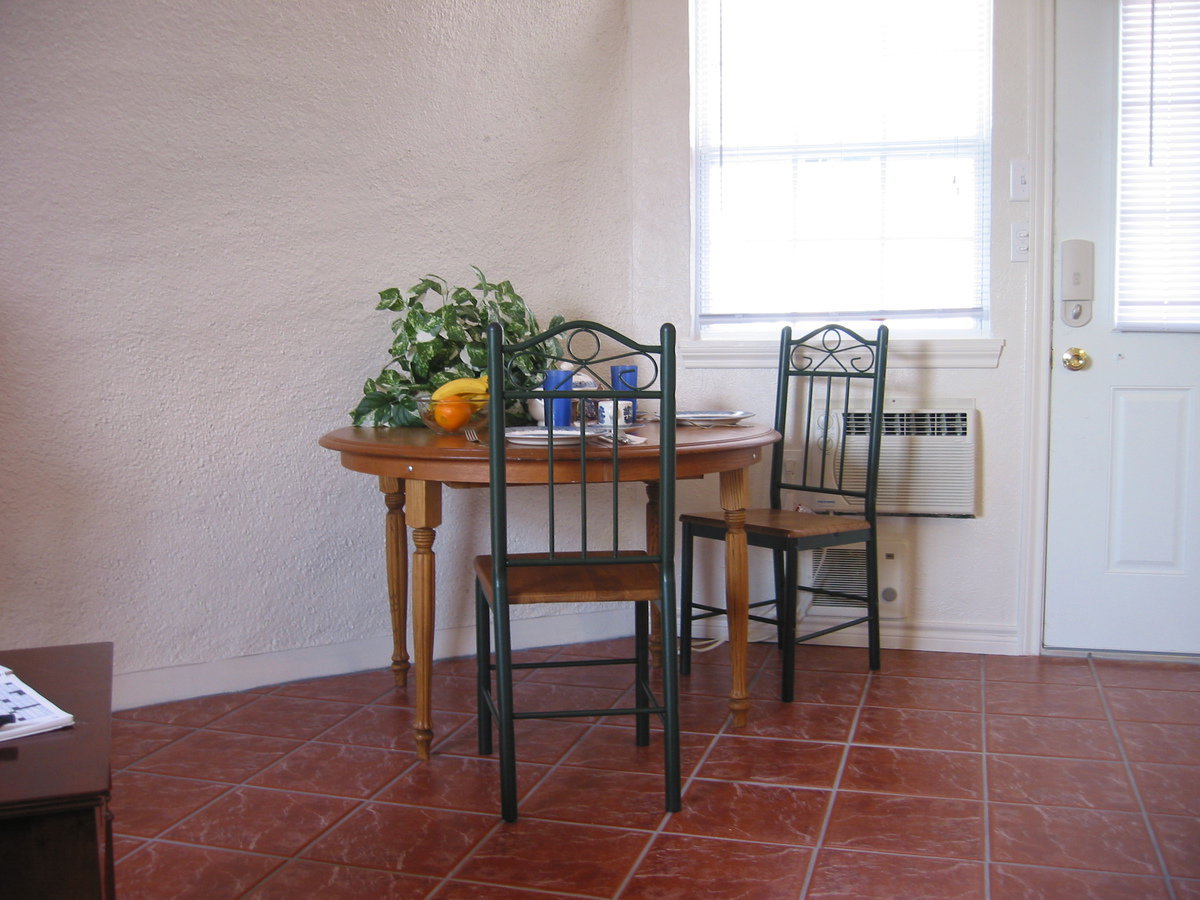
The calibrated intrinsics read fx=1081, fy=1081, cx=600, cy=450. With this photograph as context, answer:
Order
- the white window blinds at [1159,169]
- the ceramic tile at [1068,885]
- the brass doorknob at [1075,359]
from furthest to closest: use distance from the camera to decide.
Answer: the brass doorknob at [1075,359], the white window blinds at [1159,169], the ceramic tile at [1068,885]

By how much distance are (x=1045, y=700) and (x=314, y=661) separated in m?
2.07

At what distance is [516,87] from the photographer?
3.34 meters

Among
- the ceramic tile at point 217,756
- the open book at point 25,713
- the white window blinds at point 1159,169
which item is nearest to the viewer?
the open book at point 25,713

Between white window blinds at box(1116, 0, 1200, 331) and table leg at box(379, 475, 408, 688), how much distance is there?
218cm

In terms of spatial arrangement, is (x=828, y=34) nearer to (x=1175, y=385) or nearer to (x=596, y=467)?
(x=1175, y=385)

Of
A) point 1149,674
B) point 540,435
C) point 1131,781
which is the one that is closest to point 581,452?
point 540,435

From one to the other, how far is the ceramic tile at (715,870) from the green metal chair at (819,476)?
2.97ft

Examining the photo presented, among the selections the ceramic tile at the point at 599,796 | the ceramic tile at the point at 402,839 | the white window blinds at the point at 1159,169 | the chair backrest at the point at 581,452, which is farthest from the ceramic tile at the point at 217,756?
the white window blinds at the point at 1159,169

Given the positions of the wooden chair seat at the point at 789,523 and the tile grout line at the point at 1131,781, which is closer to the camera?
the tile grout line at the point at 1131,781

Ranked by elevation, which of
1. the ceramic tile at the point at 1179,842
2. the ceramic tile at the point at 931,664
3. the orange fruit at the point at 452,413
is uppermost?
the orange fruit at the point at 452,413

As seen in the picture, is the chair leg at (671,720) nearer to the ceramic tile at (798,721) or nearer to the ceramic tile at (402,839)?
the ceramic tile at (402,839)

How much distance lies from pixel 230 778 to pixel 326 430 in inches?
42.4

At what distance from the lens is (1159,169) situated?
10.3 ft

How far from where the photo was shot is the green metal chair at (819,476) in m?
3.04
